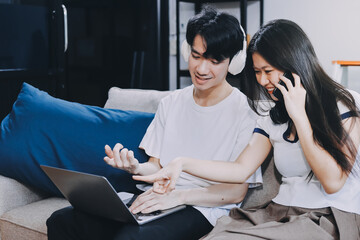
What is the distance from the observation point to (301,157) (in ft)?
4.54

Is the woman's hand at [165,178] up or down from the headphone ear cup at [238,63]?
down

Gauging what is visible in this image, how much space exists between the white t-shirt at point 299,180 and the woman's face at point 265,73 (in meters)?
0.14

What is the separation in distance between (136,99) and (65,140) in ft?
1.34

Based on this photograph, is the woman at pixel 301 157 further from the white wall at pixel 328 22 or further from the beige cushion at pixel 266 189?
the white wall at pixel 328 22

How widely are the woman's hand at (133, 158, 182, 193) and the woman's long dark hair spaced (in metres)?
0.40

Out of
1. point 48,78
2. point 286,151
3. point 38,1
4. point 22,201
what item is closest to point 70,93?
point 48,78

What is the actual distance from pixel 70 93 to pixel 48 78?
0.95 ft

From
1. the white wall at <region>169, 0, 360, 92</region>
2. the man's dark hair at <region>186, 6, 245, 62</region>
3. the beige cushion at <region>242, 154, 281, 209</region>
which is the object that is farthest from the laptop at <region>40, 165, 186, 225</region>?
the white wall at <region>169, 0, 360, 92</region>

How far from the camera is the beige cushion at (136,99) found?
2.05m

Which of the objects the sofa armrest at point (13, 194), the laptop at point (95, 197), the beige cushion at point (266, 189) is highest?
the laptop at point (95, 197)

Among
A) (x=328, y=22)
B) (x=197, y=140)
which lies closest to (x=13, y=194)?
(x=197, y=140)

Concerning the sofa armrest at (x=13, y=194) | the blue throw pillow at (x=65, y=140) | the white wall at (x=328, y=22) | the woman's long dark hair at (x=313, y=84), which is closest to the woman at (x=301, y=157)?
the woman's long dark hair at (x=313, y=84)

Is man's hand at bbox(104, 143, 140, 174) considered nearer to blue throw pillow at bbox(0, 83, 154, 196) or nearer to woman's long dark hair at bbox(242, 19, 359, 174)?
blue throw pillow at bbox(0, 83, 154, 196)

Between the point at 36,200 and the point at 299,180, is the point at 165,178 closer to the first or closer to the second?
the point at 299,180
